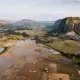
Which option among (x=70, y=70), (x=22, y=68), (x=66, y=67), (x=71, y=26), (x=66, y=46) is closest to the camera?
(x=70, y=70)

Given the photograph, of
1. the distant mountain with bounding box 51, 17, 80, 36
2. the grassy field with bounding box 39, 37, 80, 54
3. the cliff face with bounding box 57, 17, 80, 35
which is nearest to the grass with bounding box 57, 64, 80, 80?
the grassy field with bounding box 39, 37, 80, 54

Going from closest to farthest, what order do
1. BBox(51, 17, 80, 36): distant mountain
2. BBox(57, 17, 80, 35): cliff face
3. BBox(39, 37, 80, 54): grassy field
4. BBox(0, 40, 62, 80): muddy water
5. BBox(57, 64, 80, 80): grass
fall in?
BBox(0, 40, 62, 80): muddy water → BBox(57, 64, 80, 80): grass → BBox(39, 37, 80, 54): grassy field → BBox(51, 17, 80, 36): distant mountain → BBox(57, 17, 80, 35): cliff face

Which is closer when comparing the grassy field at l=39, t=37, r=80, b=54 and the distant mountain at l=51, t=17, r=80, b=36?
the grassy field at l=39, t=37, r=80, b=54

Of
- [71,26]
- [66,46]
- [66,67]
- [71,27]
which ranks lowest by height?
[66,46]

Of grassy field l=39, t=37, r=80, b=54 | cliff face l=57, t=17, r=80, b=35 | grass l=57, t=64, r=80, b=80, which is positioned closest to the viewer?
grass l=57, t=64, r=80, b=80

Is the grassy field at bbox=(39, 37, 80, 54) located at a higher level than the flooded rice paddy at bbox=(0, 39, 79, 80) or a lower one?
lower

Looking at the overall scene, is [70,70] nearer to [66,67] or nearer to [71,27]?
[66,67]

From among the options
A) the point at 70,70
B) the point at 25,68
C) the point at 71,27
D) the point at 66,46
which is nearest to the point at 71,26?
the point at 71,27

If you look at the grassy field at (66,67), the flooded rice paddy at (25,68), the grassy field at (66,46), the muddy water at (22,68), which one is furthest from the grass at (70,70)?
the grassy field at (66,46)

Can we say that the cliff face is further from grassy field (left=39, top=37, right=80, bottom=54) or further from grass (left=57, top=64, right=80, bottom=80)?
grass (left=57, top=64, right=80, bottom=80)

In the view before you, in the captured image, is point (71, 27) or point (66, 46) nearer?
point (66, 46)

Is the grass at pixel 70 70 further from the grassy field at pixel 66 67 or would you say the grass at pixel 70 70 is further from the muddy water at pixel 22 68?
the muddy water at pixel 22 68
